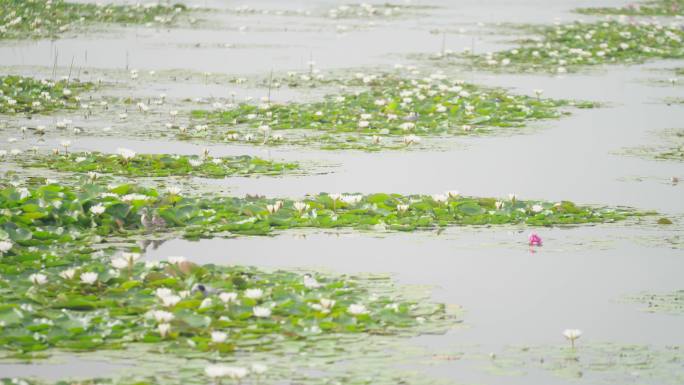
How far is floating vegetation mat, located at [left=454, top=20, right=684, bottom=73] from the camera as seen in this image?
69.9 feet

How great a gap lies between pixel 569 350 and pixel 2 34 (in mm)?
19866

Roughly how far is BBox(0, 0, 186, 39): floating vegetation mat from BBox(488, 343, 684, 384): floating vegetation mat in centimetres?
1938

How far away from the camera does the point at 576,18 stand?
28891mm

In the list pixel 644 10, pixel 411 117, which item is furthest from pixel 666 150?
pixel 644 10

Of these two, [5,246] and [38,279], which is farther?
[5,246]

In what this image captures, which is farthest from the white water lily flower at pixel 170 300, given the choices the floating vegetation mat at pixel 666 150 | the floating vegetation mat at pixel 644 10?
the floating vegetation mat at pixel 644 10

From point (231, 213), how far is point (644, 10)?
2331cm

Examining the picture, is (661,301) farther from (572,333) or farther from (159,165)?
(159,165)

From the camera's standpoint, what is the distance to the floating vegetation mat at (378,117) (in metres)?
13.9

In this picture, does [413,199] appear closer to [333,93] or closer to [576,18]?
[333,93]

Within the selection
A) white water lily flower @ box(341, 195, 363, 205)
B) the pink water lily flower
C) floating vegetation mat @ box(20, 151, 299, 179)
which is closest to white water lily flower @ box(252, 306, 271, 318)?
the pink water lily flower

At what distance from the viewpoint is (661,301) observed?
7590mm

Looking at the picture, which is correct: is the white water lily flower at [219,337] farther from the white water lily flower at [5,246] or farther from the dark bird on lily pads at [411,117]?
the dark bird on lily pads at [411,117]

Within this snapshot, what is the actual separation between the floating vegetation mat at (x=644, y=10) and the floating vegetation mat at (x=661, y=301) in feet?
76.1
